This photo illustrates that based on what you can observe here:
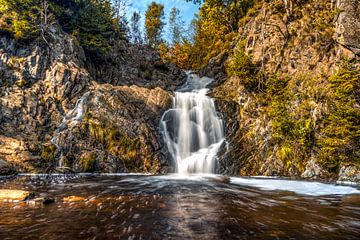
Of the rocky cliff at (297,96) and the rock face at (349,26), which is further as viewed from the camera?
the rock face at (349,26)

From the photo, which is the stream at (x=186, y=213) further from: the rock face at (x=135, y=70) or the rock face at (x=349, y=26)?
the rock face at (x=135, y=70)

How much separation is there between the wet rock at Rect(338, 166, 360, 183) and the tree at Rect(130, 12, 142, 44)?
29603 mm

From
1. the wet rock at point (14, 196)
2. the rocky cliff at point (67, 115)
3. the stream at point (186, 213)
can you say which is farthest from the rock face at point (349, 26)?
the wet rock at point (14, 196)

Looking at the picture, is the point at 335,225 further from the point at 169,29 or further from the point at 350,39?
the point at 169,29

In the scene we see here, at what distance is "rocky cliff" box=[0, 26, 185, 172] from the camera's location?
39.9 feet

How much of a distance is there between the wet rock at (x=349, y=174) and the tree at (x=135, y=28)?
29.6 meters

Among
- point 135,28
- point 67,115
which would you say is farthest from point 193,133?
point 135,28

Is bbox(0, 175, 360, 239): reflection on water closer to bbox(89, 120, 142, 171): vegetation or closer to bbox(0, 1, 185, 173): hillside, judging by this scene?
bbox(0, 1, 185, 173): hillside

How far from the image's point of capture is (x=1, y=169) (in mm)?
10195

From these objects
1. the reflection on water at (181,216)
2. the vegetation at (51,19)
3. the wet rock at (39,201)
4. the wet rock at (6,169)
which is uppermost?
the vegetation at (51,19)

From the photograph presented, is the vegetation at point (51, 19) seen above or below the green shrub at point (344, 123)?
above

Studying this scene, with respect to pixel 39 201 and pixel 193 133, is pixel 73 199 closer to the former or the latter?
pixel 39 201

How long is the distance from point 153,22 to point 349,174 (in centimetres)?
3742

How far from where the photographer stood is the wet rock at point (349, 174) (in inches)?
375
